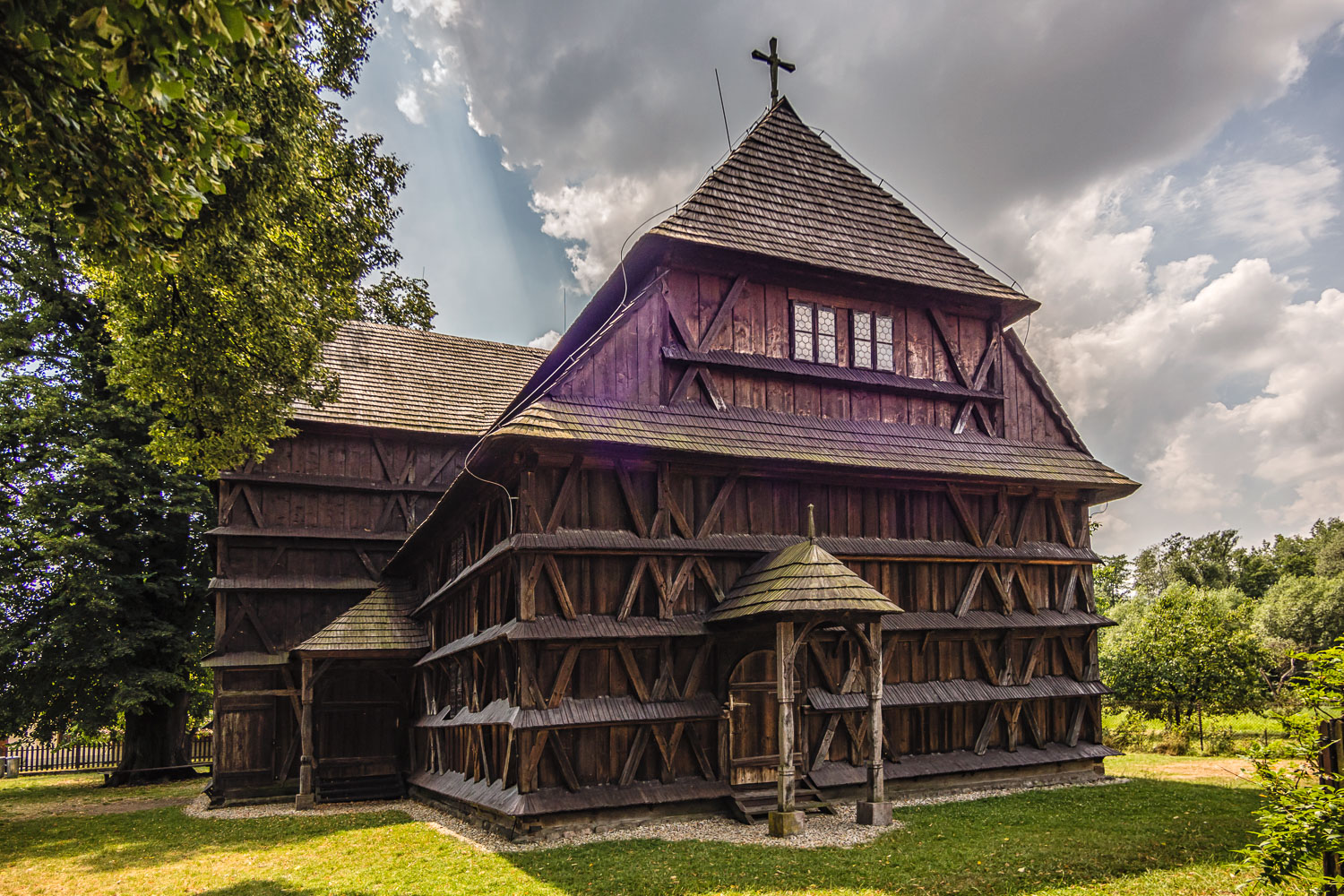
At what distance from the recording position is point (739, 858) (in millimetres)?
9883

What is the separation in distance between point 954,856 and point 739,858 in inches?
94.1

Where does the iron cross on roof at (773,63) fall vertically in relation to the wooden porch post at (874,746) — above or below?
above

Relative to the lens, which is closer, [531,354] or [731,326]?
[731,326]

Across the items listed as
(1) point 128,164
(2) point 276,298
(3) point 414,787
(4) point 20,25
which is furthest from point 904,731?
(4) point 20,25

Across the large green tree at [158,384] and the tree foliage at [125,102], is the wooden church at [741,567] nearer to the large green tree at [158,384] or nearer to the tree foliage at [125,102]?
the large green tree at [158,384]

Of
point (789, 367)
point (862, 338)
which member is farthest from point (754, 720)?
point (862, 338)

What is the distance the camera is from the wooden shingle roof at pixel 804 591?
36.8 feet

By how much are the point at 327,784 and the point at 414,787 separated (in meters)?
2.04

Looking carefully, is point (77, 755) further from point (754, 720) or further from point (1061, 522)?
point (1061, 522)

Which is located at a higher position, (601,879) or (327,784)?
(601,879)

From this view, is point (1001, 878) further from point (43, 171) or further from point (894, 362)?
point (43, 171)

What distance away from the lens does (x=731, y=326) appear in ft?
48.1

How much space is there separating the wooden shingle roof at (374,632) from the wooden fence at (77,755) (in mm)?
15522

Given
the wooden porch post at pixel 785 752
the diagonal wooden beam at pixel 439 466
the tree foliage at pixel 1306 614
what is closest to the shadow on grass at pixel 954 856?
the wooden porch post at pixel 785 752
